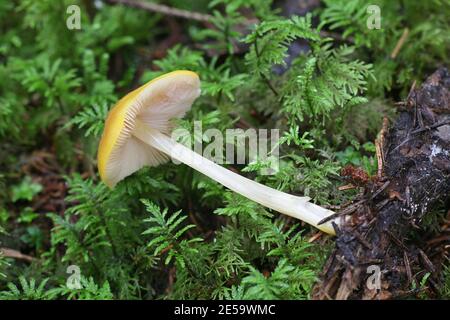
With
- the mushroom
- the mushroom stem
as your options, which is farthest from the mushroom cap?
the mushroom stem

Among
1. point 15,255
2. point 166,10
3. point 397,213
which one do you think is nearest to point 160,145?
point 15,255

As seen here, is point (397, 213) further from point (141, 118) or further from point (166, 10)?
point (166, 10)

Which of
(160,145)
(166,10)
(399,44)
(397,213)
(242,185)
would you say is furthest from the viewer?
(166,10)

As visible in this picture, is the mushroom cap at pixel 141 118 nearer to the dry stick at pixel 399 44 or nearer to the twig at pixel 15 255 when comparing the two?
the twig at pixel 15 255

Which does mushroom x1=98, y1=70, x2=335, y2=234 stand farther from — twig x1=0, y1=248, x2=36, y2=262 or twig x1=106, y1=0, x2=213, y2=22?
twig x1=106, y1=0, x2=213, y2=22

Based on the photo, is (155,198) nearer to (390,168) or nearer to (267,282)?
(267,282)

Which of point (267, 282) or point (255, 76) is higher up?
point (255, 76)
